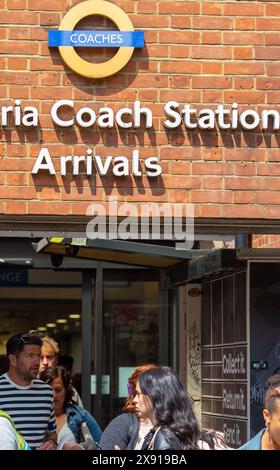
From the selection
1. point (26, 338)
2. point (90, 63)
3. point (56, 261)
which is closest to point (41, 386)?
point (26, 338)

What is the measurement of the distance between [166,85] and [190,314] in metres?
3.06

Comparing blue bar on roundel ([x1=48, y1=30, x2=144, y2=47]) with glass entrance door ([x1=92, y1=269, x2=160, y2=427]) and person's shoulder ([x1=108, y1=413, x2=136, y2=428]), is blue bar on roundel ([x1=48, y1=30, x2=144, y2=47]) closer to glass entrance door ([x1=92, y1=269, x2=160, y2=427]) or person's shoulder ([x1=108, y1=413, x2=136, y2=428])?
person's shoulder ([x1=108, y1=413, x2=136, y2=428])

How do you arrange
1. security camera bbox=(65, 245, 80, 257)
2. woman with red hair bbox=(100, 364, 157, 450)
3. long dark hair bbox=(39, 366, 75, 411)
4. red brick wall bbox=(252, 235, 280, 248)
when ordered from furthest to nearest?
1. red brick wall bbox=(252, 235, 280, 248)
2. security camera bbox=(65, 245, 80, 257)
3. long dark hair bbox=(39, 366, 75, 411)
4. woman with red hair bbox=(100, 364, 157, 450)

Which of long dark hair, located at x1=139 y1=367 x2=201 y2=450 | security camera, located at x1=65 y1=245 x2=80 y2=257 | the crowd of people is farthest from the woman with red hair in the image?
security camera, located at x1=65 y1=245 x2=80 y2=257

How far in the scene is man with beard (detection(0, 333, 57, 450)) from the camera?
795 centimetres

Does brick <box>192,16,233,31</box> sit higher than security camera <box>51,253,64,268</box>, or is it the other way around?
brick <box>192,16,233,31</box>

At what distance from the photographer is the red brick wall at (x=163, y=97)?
7922 millimetres

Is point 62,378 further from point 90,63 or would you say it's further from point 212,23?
point 212,23

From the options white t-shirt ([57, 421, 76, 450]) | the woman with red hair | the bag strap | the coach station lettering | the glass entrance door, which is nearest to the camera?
the woman with red hair

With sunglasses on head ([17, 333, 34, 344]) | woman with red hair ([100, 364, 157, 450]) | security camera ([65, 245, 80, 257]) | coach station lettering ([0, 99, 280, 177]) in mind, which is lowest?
woman with red hair ([100, 364, 157, 450])

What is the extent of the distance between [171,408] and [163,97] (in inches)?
103

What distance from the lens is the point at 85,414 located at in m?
8.77

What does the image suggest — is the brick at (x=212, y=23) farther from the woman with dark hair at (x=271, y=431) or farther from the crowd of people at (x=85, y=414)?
the woman with dark hair at (x=271, y=431)

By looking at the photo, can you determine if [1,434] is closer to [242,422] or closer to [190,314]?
[242,422]
